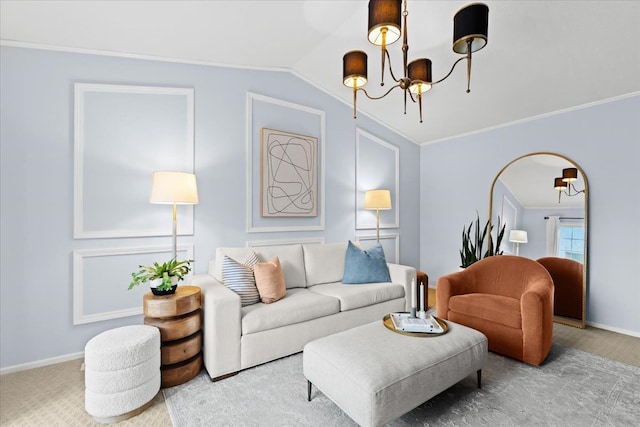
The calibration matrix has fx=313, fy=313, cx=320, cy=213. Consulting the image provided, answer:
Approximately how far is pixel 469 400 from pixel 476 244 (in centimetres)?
255

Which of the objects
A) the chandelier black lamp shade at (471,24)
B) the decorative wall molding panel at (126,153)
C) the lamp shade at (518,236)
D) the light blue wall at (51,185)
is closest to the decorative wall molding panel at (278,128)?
the light blue wall at (51,185)

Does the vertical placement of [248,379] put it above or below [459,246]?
below

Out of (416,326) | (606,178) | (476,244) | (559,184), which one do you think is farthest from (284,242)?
(606,178)

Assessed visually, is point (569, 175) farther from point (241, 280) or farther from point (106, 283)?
point (106, 283)

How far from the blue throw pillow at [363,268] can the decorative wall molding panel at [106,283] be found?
1840 millimetres

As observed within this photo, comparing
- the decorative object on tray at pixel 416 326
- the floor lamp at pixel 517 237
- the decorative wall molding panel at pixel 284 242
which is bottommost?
the decorative object on tray at pixel 416 326

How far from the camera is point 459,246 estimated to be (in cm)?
450

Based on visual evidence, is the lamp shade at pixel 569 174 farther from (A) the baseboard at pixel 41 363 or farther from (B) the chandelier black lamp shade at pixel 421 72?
(A) the baseboard at pixel 41 363

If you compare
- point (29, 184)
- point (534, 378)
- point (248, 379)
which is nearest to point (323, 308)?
point (248, 379)

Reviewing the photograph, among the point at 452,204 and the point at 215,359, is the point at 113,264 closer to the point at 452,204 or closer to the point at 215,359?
the point at 215,359

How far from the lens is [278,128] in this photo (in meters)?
3.46

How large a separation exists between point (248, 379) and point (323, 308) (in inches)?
31.3

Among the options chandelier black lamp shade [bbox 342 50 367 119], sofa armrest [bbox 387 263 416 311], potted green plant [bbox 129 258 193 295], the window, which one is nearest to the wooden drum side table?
potted green plant [bbox 129 258 193 295]

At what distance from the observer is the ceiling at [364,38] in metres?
2.24
